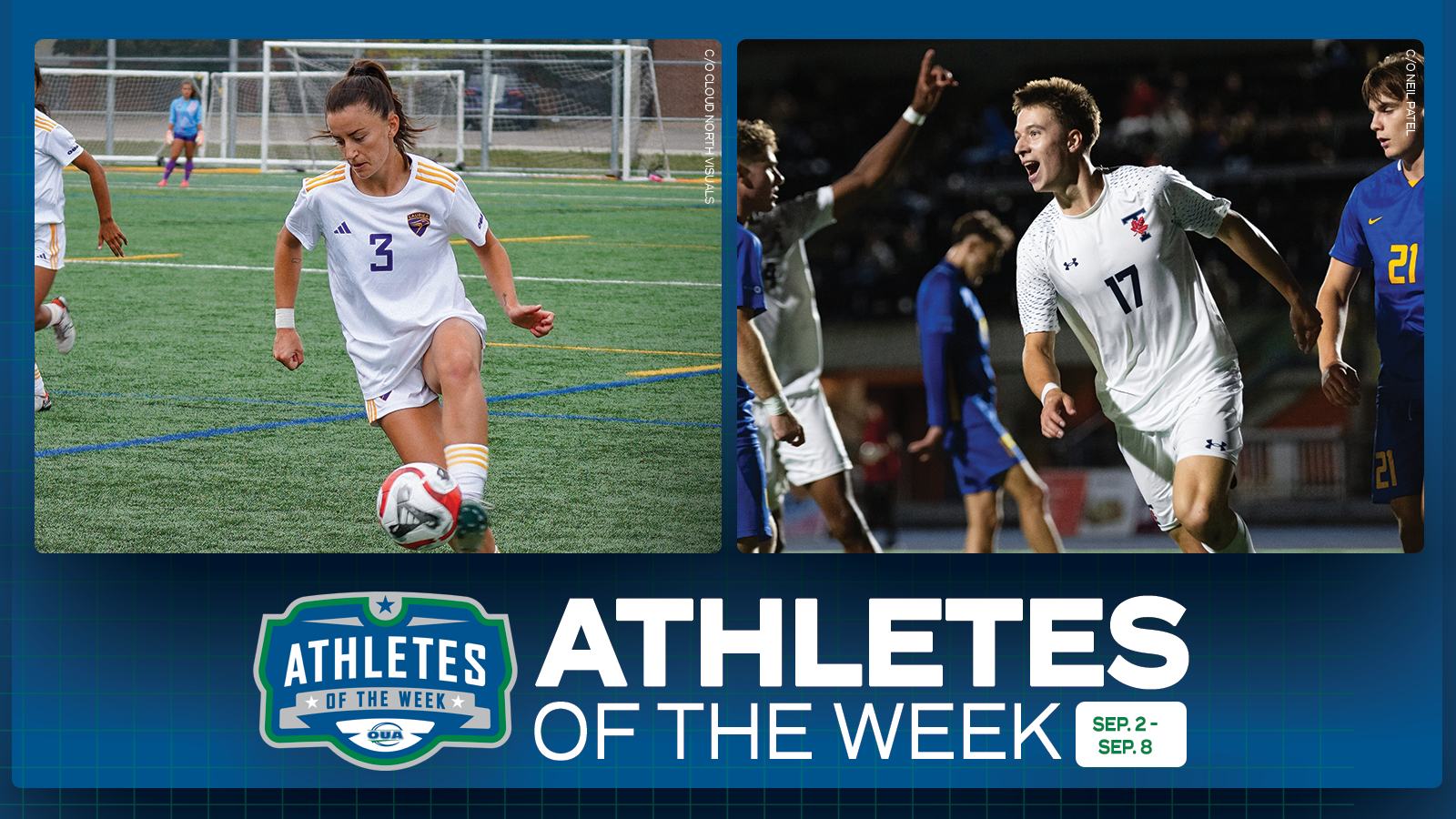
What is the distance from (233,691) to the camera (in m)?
4.02

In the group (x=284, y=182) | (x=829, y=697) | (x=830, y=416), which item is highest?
(x=284, y=182)

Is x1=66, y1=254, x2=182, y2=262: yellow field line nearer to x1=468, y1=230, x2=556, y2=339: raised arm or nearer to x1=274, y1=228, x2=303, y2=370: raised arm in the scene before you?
x1=274, y1=228, x2=303, y2=370: raised arm

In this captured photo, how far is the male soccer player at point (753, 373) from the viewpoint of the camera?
151 inches

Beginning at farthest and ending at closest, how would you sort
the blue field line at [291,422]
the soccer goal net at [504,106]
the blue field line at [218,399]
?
the blue field line at [218,399] → the blue field line at [291,422] → the soccer goal net at [504,106]

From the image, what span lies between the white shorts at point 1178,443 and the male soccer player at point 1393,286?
263 mm

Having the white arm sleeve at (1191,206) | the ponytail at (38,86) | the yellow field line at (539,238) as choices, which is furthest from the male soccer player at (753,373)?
the yellow field line at (539,238)

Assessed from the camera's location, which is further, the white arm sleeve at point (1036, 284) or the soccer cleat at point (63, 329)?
the soccer cleat at point (63, 329)

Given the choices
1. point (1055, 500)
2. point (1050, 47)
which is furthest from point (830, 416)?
point (1050, 47)

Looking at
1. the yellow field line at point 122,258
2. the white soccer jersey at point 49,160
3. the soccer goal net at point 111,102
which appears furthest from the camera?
the yellow field line at point 122,258

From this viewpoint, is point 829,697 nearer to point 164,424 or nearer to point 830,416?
point 830,416

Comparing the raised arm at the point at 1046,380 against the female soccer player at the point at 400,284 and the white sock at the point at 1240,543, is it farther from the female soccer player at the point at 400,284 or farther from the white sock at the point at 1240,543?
the female soccer player at the point at 400,284

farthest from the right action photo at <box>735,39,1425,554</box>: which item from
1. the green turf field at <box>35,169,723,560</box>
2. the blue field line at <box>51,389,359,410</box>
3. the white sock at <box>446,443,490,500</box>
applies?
the blue field line at <box>51,389,359,410</box>

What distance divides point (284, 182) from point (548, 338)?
5.69 feet

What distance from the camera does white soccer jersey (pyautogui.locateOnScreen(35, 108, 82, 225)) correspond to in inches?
160
